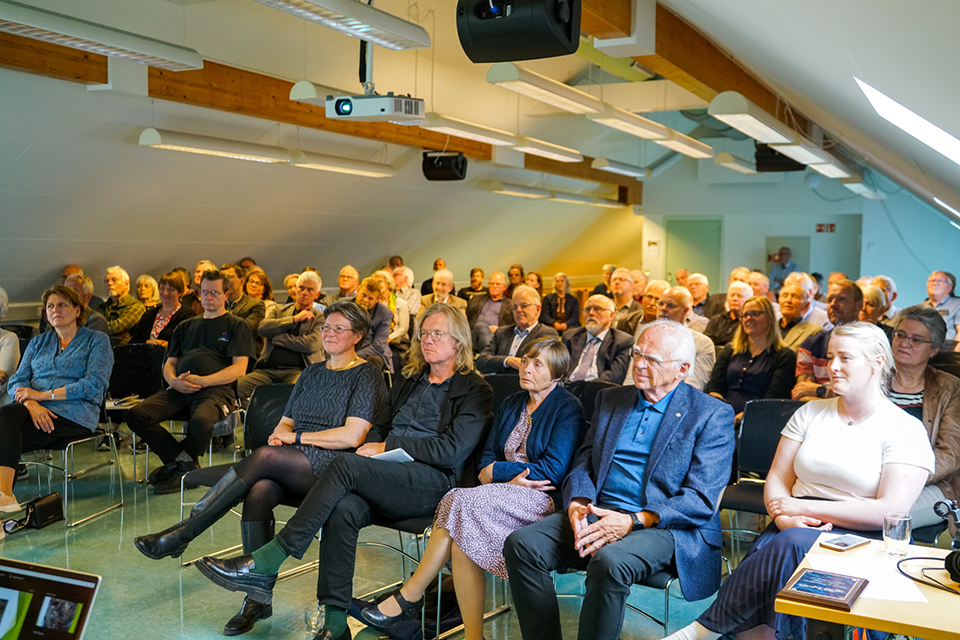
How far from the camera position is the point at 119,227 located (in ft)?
28.1

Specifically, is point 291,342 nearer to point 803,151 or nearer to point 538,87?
Result: point 538,87

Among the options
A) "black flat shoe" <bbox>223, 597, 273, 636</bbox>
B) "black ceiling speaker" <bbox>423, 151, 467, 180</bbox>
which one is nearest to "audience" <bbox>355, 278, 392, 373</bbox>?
"black flat shoe" <bbox>223, 597, 273, 636</bbox>

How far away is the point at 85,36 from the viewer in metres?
4.32

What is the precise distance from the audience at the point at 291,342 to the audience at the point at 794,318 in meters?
3.13

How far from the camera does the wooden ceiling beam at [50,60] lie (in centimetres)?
574

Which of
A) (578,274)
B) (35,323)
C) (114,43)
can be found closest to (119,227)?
(35,323)

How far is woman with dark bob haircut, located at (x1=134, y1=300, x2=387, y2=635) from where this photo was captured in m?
3.49

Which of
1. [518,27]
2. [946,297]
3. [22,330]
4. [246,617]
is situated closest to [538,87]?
[518,27]

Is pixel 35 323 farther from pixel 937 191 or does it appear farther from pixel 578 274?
pixel 578 274

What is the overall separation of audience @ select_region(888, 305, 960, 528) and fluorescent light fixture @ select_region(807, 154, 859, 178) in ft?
20.1

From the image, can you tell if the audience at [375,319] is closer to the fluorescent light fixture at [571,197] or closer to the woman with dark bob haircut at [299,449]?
the woman with dark bob haircut at [299,449]

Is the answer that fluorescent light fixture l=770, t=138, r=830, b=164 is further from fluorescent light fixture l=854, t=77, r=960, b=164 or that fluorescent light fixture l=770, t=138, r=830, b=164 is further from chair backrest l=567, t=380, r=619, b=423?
chair backrest l=567, t=380, r=619, b=423

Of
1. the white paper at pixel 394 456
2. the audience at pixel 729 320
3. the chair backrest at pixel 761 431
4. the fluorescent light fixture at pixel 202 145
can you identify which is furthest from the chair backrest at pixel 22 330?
the chair backrest at pixel 761 431

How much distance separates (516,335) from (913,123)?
3.24m
